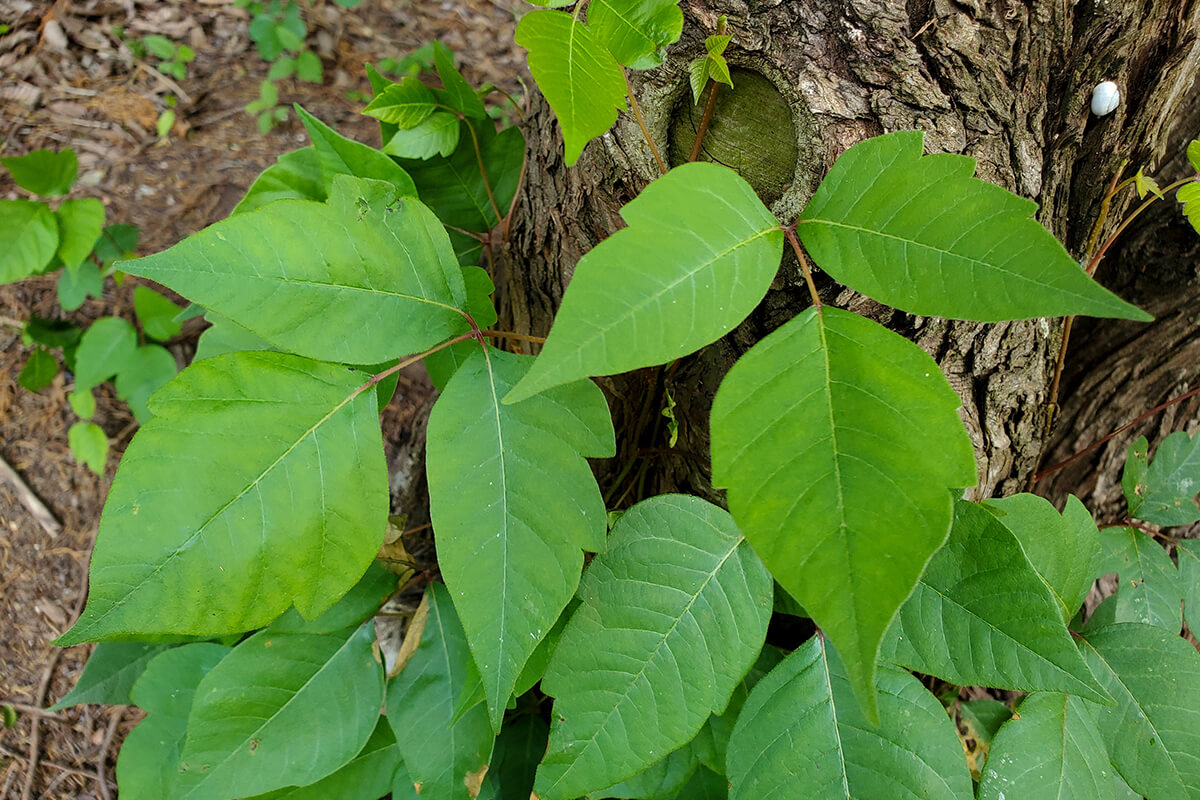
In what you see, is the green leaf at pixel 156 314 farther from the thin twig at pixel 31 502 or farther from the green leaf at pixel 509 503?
the green leaf at pixel 509 503

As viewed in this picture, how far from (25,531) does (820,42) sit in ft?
8.60

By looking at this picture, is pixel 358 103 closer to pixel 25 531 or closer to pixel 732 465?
pixel 25 531

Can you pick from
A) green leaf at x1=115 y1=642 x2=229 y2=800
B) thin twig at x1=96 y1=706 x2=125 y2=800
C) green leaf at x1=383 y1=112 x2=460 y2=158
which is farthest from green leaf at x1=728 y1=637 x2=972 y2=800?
thin twig at x1=96 y1=706 x2=125 y2=800

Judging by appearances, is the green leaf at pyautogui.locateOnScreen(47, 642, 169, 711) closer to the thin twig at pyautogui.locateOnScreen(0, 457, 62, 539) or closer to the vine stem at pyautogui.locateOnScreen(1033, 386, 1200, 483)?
the thin twig at pyautogui.locateOnScreen(0, 457, 62, 539)

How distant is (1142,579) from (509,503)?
43.9 inches

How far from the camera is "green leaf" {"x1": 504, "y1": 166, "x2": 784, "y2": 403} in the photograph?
2.34ft

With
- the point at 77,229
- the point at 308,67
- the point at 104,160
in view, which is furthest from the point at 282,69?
the point at 77,229

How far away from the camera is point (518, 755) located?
4.62 feet

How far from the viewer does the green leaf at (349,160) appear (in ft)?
4.08

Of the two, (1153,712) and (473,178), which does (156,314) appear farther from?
(1153,712)

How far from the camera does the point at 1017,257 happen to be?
2.42 ft

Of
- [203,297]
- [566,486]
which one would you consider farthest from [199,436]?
[566,486]

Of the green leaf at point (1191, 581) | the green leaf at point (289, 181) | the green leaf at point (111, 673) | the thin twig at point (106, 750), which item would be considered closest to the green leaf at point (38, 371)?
the thin twig at point (106, 750)

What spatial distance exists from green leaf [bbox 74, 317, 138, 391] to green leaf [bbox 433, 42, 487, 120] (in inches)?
55.9
